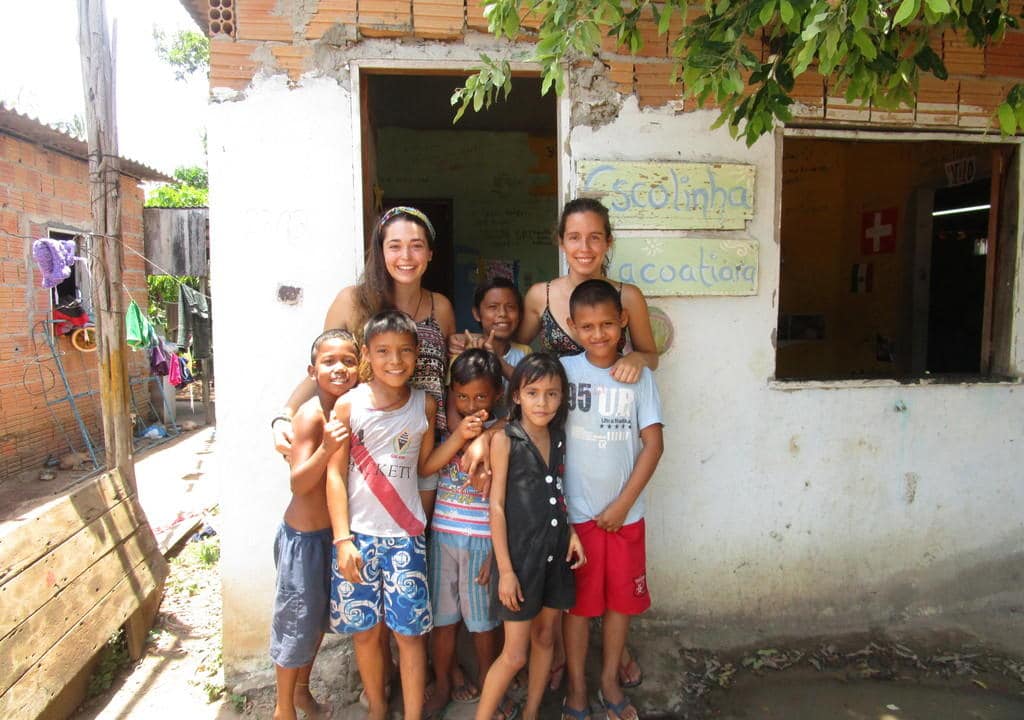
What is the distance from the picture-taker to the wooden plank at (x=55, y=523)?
219cm

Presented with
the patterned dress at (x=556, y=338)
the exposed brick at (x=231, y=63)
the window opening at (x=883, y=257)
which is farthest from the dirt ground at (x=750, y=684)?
the exposed brick at (x=231, y=63)

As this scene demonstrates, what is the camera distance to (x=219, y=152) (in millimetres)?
2539

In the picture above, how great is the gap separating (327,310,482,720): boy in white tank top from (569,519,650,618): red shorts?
544 mm

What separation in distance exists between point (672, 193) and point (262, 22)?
5.96 feet

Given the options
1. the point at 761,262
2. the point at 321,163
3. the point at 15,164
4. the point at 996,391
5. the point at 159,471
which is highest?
the point at 15,164

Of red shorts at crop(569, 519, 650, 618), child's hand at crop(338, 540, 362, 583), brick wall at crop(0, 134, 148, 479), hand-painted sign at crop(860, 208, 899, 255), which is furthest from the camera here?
brick wall at crop(0, 134, 148, 479)

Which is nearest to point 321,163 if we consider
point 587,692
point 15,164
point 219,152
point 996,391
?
point 219,152

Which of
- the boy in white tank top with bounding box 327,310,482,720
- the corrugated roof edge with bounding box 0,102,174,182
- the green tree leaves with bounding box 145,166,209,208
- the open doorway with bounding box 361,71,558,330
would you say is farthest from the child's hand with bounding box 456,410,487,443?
the green tree leaves with bounding box 145,166,209,208

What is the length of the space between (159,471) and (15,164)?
3.51 m

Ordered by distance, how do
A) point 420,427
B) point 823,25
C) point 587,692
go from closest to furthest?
point 823,25 → point 420,427 → point 587,692

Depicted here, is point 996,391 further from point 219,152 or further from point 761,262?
point 219,152

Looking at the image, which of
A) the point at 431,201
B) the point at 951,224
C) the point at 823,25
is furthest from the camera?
the point at 431,201

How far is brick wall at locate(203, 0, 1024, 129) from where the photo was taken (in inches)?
99.7

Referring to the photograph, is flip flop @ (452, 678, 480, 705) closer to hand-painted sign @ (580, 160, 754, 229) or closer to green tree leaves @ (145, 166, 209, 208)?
hand-painted sign @ (580, 160, 754, 229)
